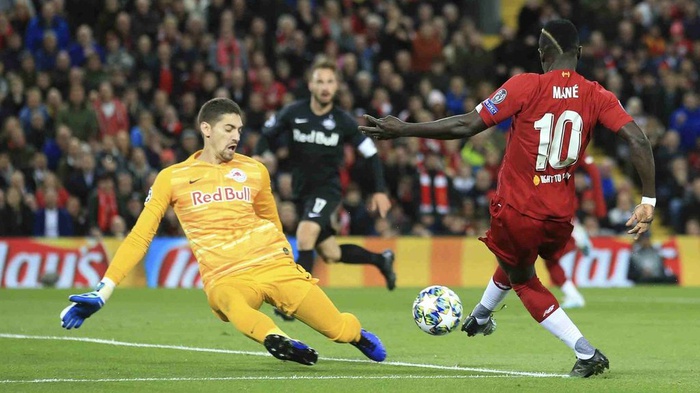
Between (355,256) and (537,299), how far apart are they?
18.7ft

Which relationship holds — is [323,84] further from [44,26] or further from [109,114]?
[44,26]

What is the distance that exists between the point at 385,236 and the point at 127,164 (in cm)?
420

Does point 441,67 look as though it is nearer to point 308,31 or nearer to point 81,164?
point 308,31

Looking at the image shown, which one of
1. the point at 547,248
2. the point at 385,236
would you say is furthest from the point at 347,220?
the point at 547,248

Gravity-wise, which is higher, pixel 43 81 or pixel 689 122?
pixel 43 81

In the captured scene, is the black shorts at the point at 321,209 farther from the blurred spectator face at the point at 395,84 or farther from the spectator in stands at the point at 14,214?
the blurred spectator face at the point at 395,84

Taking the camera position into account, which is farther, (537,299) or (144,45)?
(144,45)

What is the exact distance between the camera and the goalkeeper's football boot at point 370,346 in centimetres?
915

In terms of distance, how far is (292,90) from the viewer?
2348 centimetres

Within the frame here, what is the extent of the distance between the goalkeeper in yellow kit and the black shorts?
4310 millimetres

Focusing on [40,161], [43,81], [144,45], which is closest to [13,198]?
[40,161]

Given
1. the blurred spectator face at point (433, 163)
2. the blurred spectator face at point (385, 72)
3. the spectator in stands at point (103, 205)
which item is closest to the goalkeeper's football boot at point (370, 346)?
the spectator in stands at point (103, 205)

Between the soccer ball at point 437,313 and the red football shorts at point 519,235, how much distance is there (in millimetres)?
842

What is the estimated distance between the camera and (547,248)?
903 centimetres
